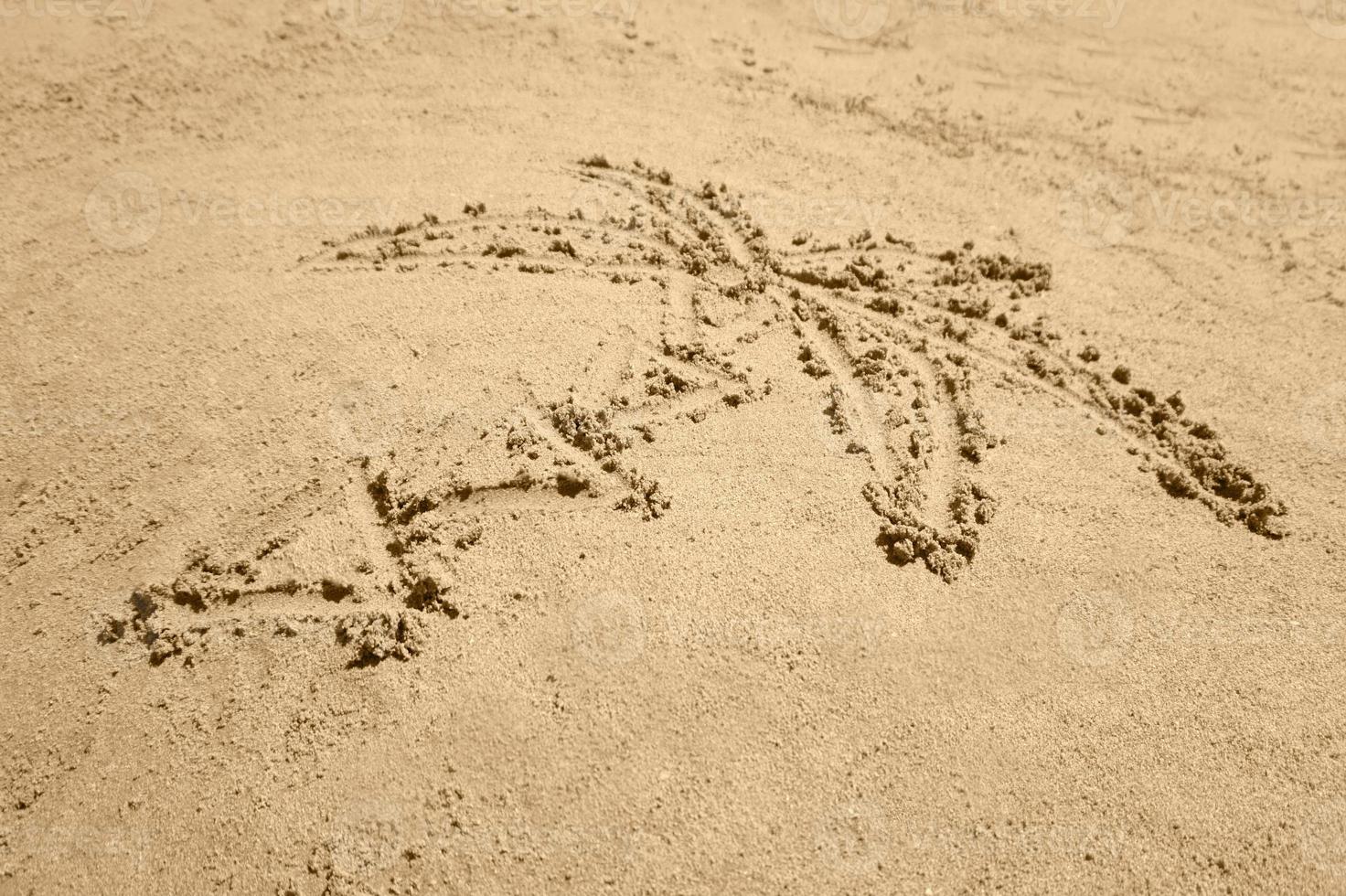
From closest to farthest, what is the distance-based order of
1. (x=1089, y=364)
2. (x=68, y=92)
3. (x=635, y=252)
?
(x=1089, y=364) < (x=635, y=252) < (x=68, y=92)

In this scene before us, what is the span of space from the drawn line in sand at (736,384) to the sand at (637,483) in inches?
0.9

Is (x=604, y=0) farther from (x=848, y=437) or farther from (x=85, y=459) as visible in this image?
(x=85, y=459)

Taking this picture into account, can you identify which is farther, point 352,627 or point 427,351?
point 427,351

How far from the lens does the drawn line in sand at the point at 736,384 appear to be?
2408 mm

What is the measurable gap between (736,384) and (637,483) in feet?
2.16

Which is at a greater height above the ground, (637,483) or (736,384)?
(736,384)

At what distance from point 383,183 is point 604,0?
7.67 ft

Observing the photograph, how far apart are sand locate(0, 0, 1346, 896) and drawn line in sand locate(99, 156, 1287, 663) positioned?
0.02 meters

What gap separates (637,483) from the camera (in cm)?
253

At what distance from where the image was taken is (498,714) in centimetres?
212

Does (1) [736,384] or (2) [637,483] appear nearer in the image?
(2) [637,483]

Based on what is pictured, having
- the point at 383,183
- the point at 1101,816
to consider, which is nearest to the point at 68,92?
the point at 383,183

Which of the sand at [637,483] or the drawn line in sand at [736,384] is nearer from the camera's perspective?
the sand at [637,483]

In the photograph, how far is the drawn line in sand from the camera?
241cm
